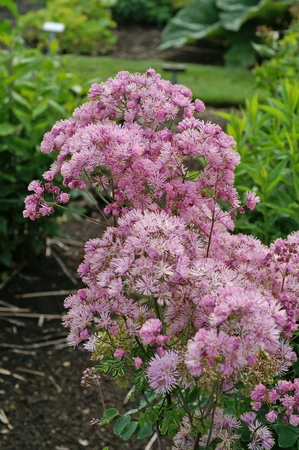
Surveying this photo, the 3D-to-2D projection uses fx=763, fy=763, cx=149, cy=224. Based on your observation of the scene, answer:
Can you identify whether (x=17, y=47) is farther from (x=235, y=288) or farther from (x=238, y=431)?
(x=235, y=288)

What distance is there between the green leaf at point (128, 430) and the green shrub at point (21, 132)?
80.7 inches

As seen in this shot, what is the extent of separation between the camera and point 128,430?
177 cm

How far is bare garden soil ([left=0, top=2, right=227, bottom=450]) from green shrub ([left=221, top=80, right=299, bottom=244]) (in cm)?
90

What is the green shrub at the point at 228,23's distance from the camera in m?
8.61

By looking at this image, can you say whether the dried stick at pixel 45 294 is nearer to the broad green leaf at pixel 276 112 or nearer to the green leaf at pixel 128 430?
the broad green leaf at pixel 276 112

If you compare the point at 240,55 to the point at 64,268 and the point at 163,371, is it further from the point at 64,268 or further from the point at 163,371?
the point at 163,371

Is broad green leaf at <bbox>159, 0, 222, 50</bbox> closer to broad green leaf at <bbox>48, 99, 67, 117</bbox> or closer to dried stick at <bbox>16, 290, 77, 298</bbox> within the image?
broad green leaf at <bbox>48, 99, 67, 117</bbox>

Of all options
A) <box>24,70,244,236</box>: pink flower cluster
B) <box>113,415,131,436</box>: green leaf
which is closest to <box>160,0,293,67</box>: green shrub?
<box>24,70,244,236</box>: pink flower cluster

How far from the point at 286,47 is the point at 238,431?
3491mm

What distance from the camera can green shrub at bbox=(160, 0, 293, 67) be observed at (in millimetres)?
8609

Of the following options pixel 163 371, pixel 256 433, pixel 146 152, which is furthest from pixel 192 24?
pixel 163 371

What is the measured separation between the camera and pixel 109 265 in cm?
159

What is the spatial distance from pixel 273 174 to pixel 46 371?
144 centimetres

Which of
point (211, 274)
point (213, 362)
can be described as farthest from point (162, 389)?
point (211, 274)
